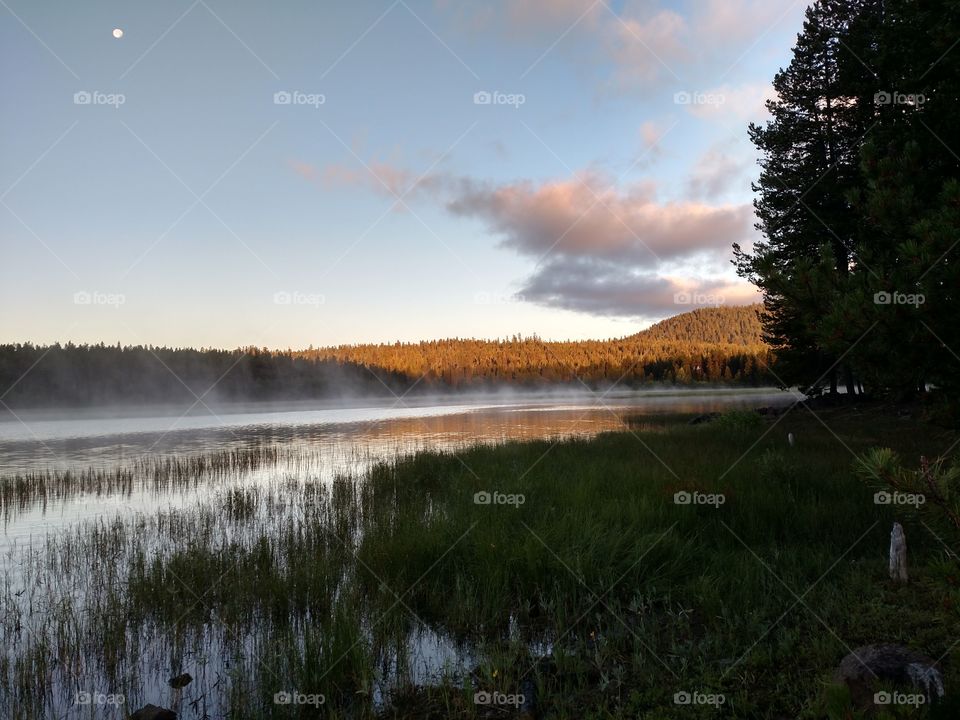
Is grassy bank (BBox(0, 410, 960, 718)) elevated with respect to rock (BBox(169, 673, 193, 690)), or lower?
elevated

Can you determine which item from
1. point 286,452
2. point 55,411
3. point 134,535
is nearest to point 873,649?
point 134,535

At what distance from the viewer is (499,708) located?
5230 mm

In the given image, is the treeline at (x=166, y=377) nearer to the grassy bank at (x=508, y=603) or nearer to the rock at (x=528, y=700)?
the grassy bank at (x=508, y=603)

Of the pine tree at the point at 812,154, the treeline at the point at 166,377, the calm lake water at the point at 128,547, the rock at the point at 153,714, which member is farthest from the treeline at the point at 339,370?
the rock at the point at 153,714

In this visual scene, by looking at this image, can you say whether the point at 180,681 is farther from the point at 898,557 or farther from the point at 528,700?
the point at 898,557

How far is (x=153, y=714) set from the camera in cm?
535

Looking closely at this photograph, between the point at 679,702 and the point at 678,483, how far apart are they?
7550 millimetres

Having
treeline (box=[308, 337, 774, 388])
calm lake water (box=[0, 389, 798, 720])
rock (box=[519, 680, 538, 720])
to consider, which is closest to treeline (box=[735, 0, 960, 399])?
rock (box=[519, 680, 538, 720])

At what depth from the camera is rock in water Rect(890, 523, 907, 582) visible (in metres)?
7.23

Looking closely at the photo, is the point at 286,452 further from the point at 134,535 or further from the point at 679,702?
the point at 679,702

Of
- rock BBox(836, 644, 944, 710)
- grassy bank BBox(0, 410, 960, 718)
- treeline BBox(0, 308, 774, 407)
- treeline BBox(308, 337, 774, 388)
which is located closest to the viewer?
rock BBox(836, 644, 944, 710)

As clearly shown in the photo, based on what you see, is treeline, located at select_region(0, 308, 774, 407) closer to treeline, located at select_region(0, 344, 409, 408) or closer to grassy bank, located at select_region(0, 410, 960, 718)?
treeline, located at select_region(0, 344, 409, 408)

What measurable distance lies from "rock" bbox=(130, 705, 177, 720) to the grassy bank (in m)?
0.21

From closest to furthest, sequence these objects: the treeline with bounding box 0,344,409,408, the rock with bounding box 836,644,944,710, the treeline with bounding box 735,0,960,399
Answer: the rock with bounding box 836,644,944,710
the treeline with bounding box 735,0,960,399
the treeline with bounding box 0,344,409,408
